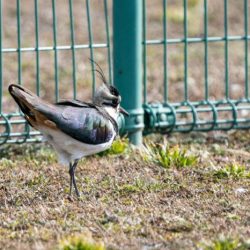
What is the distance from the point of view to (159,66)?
11594mm

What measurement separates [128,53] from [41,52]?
3.89 meters

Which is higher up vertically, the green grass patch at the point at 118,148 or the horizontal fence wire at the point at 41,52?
the horizontal fence wire at the point at 41,52

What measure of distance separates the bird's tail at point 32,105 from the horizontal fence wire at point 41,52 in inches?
37.3

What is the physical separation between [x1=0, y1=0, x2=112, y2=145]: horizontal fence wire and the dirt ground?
0.91 ft

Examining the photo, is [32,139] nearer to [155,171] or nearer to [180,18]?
[155,171]

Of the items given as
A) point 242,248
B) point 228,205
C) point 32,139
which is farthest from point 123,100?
point 242,248

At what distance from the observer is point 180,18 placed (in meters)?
13.6

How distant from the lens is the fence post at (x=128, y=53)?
833cm

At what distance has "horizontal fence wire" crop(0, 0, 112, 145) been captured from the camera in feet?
27.2

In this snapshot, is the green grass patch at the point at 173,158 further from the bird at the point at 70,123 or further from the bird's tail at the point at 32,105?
the bird's tail at the point at 32,105

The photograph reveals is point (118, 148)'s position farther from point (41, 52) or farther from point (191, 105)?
point (41, 52)

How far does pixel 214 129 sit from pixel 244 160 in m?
0.85

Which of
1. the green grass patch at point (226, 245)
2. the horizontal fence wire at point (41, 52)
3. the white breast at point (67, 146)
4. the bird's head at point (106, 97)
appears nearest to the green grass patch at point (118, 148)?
the horizontal fence wire at point (41, 52)

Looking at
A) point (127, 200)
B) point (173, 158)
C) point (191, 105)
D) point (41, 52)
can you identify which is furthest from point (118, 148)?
point (41, 52)
